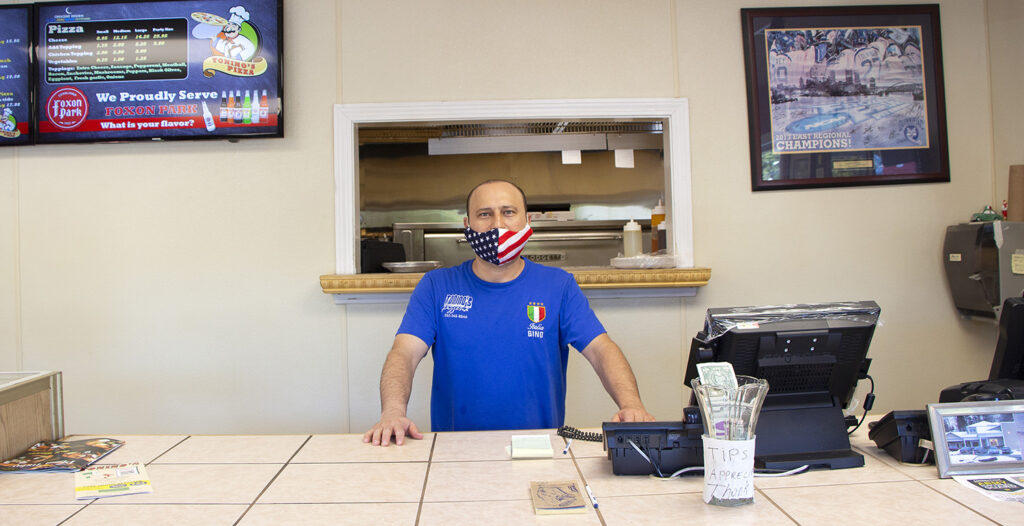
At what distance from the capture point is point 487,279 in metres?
1.96

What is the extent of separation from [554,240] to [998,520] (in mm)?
4197

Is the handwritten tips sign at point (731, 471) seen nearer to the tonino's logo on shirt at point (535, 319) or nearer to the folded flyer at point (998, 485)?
the folded flyer at point (998, 485)

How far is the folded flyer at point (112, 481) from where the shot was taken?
1146 mm

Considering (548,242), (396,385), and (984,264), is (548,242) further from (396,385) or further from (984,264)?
(396,385)

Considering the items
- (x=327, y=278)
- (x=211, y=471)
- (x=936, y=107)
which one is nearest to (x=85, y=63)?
(x=327, y=278)

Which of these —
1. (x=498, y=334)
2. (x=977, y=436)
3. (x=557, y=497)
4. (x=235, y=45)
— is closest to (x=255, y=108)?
(x=235, y=45)

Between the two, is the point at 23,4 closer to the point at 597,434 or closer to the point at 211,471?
the point at 211,471

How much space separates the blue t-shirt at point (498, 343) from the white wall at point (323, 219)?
36.3 inches

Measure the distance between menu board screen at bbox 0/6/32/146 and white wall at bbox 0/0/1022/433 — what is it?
0.43 feet

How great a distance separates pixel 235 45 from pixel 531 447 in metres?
2.34

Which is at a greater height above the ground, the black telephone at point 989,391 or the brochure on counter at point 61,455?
the black telephone at point 989,391

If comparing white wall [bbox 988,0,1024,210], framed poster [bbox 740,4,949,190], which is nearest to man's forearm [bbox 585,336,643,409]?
framed poster [bbox 740,4,949,190]

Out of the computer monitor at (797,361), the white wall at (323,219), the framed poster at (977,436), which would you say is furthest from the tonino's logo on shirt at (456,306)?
the framed poster at (977,436)

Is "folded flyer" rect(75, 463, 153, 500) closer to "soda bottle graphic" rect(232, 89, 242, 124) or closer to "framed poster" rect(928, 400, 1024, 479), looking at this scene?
"framed poster" rect(928, 400, 1024, 479)
